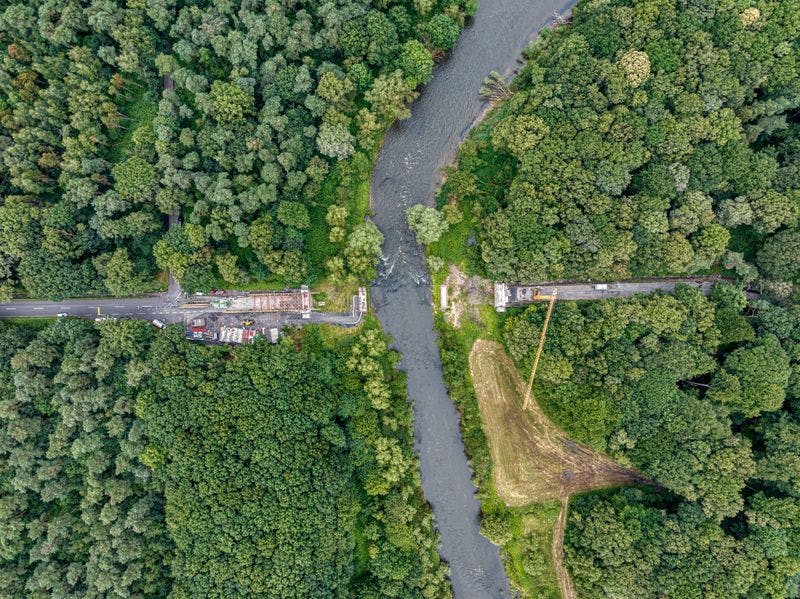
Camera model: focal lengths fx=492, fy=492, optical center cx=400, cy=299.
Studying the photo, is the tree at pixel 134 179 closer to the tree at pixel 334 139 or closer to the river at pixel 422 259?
the tree at pixel 334 139

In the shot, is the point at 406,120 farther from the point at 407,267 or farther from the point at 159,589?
the point at 159,589

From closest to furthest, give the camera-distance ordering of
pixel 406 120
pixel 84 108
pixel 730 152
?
1. pixel 730 152
2. pixel 84 108
3. pixel 406 120

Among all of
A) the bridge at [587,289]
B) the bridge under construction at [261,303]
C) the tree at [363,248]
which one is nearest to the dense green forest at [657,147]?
the bridge at [587,289]

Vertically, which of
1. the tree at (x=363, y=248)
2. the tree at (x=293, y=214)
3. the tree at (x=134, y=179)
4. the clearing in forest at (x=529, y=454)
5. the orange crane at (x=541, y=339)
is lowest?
the clearing in forest at (x=529, y=454)

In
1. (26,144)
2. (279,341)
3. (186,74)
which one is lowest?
(279,341)

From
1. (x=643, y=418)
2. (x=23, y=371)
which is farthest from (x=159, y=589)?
(x=643, y=418)

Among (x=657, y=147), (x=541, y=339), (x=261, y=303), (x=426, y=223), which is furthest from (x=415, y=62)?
(x=541, y=339)
